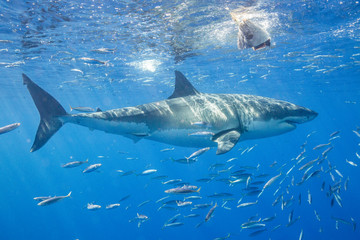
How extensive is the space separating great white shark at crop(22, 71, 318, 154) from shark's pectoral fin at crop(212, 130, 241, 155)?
0.20ft

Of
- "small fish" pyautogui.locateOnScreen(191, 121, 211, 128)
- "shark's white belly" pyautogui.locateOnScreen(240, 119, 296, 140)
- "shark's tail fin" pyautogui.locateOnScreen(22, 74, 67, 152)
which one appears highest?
"shark's tail fin" pyautogui.locateOnScreen(22, 74, 67, 152)

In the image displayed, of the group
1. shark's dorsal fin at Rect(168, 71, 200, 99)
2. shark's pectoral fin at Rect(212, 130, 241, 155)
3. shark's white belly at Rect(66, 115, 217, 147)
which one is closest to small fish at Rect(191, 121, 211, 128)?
shark's white belly at Rect(66, 115, 217, 147)

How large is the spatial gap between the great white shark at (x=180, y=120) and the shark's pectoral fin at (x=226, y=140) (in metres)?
0.06

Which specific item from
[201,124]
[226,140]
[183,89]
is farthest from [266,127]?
[183,89]

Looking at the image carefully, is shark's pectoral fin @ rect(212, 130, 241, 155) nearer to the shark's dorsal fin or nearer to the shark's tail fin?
the shark's dorsal fin

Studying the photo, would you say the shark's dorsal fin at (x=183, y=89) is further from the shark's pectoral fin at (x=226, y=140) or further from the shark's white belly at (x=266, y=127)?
the shark's white belly at (x=266, y=127)

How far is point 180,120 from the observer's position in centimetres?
554

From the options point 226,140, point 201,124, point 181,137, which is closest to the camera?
point 226,140

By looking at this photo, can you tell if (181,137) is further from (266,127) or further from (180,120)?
(266,127)

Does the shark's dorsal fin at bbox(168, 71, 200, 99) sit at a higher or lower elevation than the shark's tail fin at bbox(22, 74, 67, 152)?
lower

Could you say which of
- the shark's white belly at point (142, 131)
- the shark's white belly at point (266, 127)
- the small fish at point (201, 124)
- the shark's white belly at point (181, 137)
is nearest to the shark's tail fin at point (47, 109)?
the shark's white belly at point (142, 131)

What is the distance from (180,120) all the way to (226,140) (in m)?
1.43

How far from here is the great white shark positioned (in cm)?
532

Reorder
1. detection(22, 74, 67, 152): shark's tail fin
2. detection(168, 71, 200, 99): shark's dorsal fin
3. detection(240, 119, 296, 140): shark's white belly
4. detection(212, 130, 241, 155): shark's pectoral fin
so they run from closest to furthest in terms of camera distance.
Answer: detection(212, 130, 241, 155): shark's pectoral fin
detection(22, 74, 67, 152): shark's tail fin
detection(240, 119, 296, 140): shark's white belly
detection(168, 71, 200, 99): shark's dorsal fin
